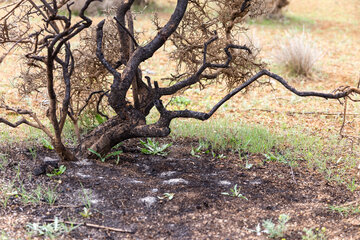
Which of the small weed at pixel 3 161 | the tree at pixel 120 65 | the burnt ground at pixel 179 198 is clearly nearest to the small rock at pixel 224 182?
the burnt ground at pixel 179 198

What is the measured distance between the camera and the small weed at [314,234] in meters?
2.63

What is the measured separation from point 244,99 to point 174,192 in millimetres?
3659

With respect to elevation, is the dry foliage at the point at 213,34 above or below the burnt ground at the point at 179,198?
above

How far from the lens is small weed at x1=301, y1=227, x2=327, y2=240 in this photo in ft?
8.64

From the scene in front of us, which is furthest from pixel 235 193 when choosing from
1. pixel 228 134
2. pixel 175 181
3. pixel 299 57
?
pixel 299 57

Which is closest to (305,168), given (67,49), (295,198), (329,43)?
(295,198)

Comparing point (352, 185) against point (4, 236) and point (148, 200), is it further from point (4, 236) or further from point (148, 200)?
point (4, 236)

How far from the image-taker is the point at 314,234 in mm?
2826

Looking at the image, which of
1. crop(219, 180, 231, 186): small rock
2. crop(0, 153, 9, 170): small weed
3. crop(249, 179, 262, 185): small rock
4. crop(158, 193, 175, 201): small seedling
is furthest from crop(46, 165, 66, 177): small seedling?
crop(249, 179, 262, 185): small rock

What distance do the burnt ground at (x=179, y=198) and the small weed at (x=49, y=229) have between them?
1.6 inches

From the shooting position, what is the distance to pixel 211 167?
12.7ft

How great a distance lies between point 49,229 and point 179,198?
95 cm

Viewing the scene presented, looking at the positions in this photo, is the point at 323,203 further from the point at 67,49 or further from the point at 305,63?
the point at 305,63

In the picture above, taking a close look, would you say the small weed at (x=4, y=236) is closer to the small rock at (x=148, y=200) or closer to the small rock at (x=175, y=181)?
the small rock at (x=148, y=200)
